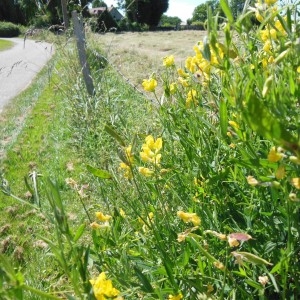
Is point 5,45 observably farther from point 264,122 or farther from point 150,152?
point 264,122

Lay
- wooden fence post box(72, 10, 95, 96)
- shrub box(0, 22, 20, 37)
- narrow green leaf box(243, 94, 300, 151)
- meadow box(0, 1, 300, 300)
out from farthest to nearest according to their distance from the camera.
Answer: shrub box(0, 22, 20, 37) < wooden fence post box(72, 10, 95, 96) < meadow box(0, 1, 300, 300) < narrow green leaf box(243, 94, 300, 151)

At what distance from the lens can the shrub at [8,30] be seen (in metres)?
34.0

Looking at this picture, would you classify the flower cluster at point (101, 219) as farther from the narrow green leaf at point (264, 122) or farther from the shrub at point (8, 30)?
the shrub at point (8, 30)

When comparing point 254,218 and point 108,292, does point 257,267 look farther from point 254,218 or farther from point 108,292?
point 108,292

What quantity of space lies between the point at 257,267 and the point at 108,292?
44 centimetres

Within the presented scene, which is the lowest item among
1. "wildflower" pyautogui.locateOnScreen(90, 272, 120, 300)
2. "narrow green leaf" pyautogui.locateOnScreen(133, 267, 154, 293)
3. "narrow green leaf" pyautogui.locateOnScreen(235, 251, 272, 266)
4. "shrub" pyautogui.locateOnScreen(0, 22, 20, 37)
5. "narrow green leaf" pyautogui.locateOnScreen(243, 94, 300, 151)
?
"shrub" pyautogui.locateOnScreen(0, 22, 20, 37)

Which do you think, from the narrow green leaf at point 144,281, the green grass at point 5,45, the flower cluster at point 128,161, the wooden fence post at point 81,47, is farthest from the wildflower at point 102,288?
the green grass at point 5,45

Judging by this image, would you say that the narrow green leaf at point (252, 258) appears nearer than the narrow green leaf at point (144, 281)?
Yes

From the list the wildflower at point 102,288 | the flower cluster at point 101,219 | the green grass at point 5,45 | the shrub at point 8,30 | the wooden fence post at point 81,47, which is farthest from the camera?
the shrub at point 8,30

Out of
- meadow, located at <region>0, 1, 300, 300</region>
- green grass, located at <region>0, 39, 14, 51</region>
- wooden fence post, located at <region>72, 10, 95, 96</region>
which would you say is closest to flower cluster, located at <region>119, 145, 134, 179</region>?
meadow, located at <region>0, 1, 300, 300</region>

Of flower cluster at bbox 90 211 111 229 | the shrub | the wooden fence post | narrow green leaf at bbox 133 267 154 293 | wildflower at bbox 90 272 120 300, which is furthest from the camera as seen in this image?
the shrub

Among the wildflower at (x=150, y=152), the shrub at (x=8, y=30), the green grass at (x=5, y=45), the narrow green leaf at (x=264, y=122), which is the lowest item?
the green grass at (x=5, y=45)

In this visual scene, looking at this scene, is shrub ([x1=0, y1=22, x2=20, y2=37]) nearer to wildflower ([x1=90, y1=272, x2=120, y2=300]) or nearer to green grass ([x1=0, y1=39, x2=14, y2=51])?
green grass ([x1=0, y1=39, x2=14, y2=51])

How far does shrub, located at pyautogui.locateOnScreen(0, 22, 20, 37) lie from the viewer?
33984 mm
